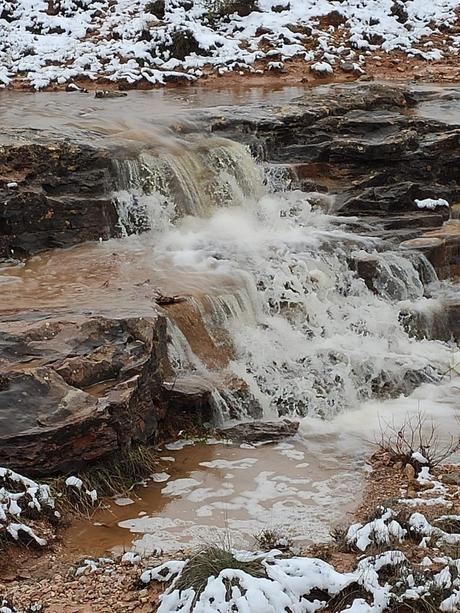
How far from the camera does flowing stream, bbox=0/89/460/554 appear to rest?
200 inches

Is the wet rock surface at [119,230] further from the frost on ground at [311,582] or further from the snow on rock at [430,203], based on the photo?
the frost on ground at [311,582]

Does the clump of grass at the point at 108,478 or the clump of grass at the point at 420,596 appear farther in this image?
the clump of grass at the point at 108,478

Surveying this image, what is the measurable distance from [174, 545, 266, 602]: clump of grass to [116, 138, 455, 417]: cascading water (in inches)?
121

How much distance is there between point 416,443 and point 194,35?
12.1m

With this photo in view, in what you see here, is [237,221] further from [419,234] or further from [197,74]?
[197,74]

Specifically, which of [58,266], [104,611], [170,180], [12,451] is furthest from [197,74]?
[104,611]

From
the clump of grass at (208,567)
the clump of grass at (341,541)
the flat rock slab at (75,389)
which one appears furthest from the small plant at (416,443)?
the clump of grass at (208,567)

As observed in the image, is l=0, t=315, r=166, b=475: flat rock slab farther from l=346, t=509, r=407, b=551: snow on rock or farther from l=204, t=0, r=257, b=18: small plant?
l=204, t=0, r=257, b=18: small plant

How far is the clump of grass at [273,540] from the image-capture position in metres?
4.28

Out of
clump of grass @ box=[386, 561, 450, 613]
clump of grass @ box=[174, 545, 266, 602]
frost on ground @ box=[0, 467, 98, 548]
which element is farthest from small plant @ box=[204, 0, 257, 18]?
clump of grass @ box=[386, 561, 450, 613]

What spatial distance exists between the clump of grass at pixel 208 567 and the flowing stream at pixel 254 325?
3.09ft

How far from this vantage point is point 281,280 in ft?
25.8

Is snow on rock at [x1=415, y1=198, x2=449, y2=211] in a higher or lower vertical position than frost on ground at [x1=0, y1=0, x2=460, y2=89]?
lower

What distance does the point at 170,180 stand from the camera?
369 inches
